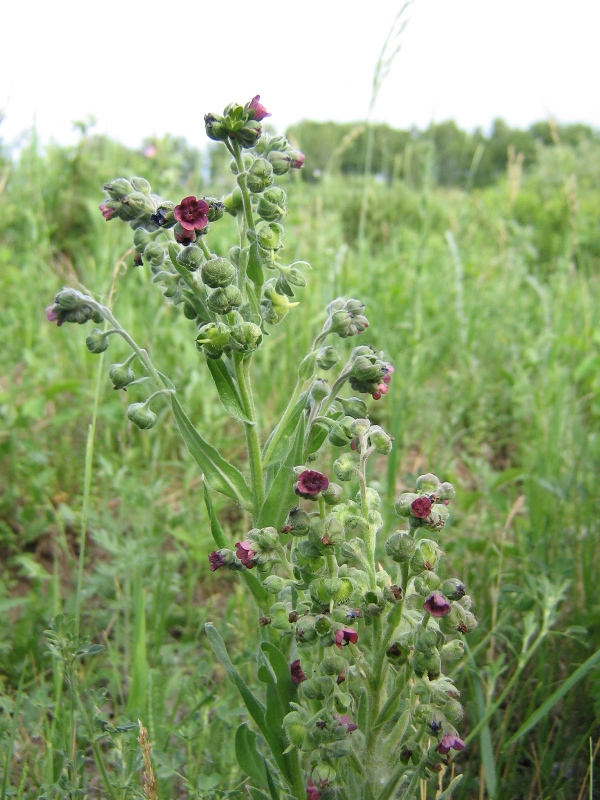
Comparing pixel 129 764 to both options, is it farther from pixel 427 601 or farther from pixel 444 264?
pixel 444 264

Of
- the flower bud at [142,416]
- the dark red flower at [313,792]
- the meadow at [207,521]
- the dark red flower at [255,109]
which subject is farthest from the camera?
the meadow at [207,521]

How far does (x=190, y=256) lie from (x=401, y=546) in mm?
727

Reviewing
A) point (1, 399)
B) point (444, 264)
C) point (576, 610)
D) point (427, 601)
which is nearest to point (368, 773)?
point (427, 601)

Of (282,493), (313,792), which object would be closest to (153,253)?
(282,493)

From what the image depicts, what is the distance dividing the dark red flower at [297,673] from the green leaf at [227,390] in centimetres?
54

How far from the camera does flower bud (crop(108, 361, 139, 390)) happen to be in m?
1.60

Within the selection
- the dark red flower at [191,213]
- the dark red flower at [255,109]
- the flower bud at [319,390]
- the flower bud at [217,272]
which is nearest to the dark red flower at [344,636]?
the flower bud at [319,390]

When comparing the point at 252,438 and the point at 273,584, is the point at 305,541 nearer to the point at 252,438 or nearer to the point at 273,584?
the point at 273,584

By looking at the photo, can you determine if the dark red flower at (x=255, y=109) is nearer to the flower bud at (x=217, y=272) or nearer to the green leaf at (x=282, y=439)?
the flower bud at (x=217, y=272)

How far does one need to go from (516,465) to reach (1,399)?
260cm

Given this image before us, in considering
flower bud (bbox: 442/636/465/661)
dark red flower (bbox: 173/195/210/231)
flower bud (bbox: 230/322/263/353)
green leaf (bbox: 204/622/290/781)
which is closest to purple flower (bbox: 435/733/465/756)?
flower bud (bbox: 442/636/465/661)

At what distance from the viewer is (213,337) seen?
1392mm

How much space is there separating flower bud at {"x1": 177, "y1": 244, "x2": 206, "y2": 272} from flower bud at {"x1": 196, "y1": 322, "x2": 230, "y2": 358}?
0.46ft

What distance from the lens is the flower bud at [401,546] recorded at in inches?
50.7
